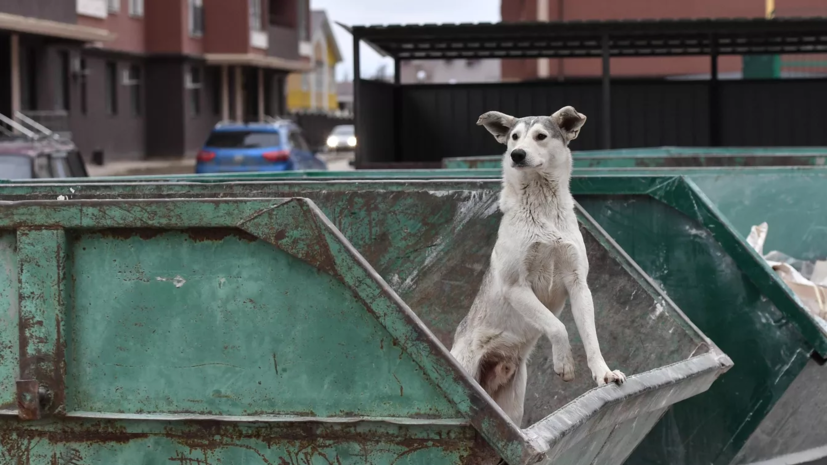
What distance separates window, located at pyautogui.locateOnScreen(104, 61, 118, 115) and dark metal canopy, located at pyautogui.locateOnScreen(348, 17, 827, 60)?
83.1 ft

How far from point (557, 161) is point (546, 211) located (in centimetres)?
18

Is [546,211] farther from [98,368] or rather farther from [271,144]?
[271,144]

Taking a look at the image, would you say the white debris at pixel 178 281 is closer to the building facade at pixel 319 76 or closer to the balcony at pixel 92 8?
the balcony at pixel 92 8

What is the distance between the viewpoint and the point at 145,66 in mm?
45344

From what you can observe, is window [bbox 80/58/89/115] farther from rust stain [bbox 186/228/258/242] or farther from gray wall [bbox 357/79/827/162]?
rust stain [bbox 186/228/258/242]

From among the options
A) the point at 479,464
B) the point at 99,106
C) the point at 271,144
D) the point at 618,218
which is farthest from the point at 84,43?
the point at 479,464

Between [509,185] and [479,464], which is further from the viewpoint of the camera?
[509,185]

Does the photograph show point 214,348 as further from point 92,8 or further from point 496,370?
point 92,8

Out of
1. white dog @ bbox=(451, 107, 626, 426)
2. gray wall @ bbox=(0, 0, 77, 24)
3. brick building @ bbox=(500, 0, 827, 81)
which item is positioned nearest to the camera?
white dog @ bbox=(451, 107, 626, 426)

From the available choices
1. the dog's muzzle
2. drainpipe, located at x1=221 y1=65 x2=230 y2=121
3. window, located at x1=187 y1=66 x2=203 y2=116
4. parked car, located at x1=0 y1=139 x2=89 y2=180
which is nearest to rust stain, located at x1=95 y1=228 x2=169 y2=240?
the dog's muzzle

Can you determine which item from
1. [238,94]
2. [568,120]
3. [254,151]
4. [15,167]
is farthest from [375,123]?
[238,94]

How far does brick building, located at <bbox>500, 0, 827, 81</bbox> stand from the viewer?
34.2 meters

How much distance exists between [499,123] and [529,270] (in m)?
0.63

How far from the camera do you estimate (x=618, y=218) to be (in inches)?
235
